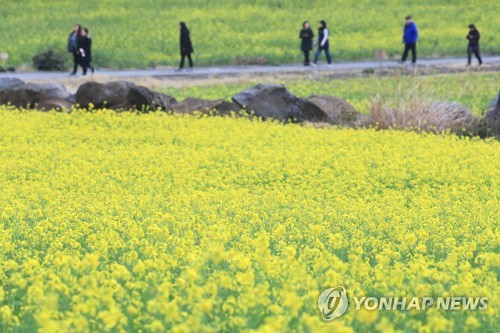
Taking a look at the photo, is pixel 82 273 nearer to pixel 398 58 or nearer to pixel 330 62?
pixel 330 62

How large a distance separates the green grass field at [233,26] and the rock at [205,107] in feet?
50.8

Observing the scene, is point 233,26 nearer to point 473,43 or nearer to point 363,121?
point 473,43

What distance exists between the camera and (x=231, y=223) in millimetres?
9602

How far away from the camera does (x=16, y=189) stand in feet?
40.6

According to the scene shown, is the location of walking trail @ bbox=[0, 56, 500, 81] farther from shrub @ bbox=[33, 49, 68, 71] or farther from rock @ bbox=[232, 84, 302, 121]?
rock @ bbox=[232, 84, 302, 121]

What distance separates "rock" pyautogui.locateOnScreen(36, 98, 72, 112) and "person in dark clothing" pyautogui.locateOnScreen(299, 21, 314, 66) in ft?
50.2

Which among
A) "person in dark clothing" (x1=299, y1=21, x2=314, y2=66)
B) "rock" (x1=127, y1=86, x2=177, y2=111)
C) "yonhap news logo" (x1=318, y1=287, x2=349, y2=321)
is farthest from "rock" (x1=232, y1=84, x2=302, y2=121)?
"yonhap news logo" (x1=318, y1=287, x2=349, y2=321)

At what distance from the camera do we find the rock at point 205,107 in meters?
21.4

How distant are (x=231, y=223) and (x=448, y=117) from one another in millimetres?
11289

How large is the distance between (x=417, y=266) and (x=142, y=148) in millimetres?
10434

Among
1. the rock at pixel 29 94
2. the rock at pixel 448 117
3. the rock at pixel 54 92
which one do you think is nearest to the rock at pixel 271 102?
the rock at pixel 448 117

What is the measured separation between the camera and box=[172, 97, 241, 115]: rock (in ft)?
70.3

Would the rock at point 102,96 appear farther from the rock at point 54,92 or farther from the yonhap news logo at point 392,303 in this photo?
the yonhap news logo at point 392,303

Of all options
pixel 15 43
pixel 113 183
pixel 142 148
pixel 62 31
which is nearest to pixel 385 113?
pixel 142 148
